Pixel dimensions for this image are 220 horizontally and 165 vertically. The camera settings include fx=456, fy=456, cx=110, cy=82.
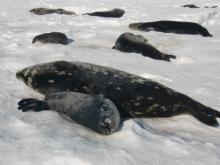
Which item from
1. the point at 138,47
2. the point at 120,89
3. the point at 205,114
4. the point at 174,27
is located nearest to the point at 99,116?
the point at 120,89

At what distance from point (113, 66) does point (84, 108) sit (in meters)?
2.46

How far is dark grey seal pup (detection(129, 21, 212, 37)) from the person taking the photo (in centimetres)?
916

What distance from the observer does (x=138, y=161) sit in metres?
3.21

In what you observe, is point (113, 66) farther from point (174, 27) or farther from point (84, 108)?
point (174, 27)

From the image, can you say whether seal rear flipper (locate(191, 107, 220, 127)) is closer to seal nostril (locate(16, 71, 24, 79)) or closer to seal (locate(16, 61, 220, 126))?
seal (locate(16, 61, 220, 126))

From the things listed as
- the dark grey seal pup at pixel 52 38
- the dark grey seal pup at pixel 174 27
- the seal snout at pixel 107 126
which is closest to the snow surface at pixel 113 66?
the seal snout at pixel 107 126

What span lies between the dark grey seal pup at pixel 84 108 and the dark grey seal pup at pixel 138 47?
2934 mm

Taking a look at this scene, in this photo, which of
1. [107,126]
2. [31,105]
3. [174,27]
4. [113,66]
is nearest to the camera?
[107,126]

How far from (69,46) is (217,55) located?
2.41 metres

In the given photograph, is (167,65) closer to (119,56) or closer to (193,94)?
(119,56)

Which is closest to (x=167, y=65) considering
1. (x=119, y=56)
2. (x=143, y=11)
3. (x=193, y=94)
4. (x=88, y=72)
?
(x=119, y=56)

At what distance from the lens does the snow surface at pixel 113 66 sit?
3.28 m

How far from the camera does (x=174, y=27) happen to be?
9328 mm

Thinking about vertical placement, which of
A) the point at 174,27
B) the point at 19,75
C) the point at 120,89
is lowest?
the point at 174,27
